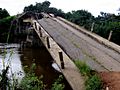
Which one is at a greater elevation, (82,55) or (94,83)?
(94,83)

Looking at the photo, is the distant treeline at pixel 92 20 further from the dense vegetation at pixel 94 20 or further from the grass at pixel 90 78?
the grass at pixel 90 78

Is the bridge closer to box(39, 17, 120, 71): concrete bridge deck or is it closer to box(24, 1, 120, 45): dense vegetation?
box(39, 17, 120, 71): concrete bridge deck

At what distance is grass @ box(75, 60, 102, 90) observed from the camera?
272 inches

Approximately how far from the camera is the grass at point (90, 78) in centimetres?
691

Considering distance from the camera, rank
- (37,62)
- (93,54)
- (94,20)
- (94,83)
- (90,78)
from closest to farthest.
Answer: (94,83) → (90,78) → (93,54) → (37,62) → (94,20)

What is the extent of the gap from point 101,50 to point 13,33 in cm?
1769

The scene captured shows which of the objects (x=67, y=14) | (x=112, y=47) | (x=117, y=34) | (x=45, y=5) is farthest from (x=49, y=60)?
(x=45, y=5)

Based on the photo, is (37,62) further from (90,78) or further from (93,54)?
(90,78)

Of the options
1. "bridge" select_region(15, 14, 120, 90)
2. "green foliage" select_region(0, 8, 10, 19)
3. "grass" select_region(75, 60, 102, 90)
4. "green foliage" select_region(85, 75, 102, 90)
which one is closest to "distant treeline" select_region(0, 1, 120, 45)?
"green foliage" select_region(0, 8, 10, 19)

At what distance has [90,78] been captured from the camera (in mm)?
7328

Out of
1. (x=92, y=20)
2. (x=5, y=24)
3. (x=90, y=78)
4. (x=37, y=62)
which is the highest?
(x=90, y=78)

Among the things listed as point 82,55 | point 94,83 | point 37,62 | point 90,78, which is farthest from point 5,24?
point 94,83

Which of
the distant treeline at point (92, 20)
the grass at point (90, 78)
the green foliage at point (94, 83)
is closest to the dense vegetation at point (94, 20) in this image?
the distant treeline at point (92, 20)

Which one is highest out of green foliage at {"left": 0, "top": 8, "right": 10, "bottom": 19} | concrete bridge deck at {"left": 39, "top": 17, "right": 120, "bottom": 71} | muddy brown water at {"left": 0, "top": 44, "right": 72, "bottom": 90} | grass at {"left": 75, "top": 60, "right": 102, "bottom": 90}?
grass at {"left": 75, "top": 60, "right": 102, "bottom": 90}
